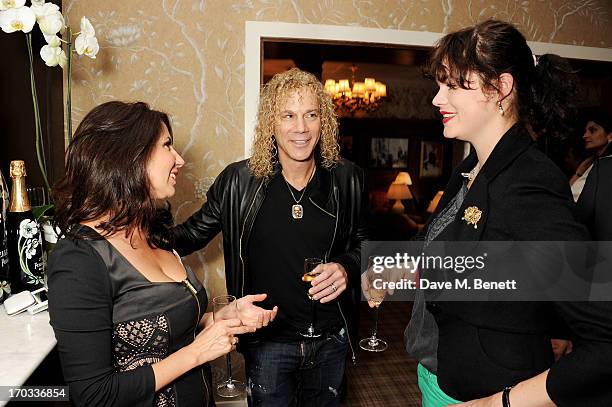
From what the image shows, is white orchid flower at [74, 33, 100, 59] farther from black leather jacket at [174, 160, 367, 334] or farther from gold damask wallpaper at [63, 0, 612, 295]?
black leather jacket at [174, 160, 367, 334]

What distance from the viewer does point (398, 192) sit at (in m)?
8.50

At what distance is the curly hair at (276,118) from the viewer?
83.9 inches

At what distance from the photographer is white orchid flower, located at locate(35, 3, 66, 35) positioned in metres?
1.92

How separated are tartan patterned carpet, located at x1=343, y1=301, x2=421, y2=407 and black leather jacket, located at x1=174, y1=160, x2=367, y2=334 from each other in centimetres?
152

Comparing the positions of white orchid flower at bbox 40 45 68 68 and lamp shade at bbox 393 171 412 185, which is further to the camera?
lamp shade at bbox 393 171 412 185

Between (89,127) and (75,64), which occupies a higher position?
(75,64)

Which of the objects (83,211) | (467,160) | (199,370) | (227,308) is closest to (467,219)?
(467,160)

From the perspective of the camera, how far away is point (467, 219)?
126 cm

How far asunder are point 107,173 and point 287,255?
0.92m

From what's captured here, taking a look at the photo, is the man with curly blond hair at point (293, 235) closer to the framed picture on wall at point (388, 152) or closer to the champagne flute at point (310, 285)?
the champagne flute at point (310, 285)

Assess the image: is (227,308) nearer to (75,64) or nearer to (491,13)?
(75,64)

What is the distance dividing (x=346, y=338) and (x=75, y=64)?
2.17m

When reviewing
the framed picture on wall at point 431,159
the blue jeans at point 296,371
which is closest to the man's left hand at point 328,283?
the blue jeans at point 296,371

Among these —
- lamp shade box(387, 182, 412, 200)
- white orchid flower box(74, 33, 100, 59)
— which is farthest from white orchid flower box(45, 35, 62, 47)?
lamp shade box(387, 182, 412, 200)
